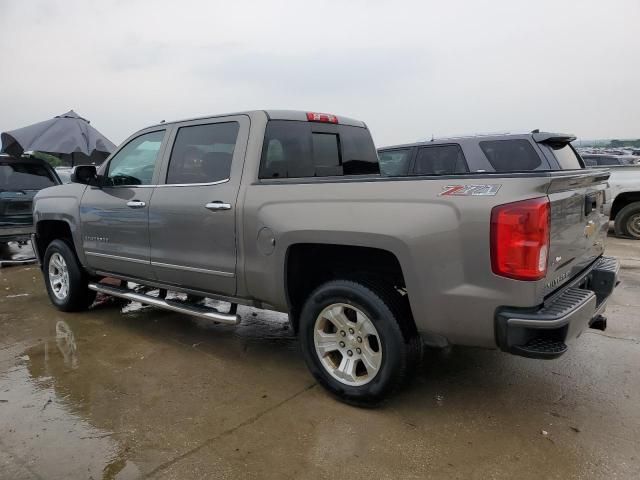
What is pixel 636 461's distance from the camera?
8.57 ft

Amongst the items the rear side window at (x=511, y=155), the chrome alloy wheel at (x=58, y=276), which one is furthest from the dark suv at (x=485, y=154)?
the chrome alloy wheel at (x=58, y=276)

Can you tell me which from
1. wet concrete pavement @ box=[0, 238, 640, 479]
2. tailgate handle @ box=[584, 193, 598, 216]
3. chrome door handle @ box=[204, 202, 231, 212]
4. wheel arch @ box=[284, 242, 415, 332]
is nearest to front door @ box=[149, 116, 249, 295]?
chrome door handle @ box=[204, 202, 231, 212]

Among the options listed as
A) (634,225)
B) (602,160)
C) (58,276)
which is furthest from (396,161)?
(602,160)

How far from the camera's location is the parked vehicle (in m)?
8.30

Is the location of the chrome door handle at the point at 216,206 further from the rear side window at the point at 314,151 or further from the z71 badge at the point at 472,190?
the z71 badge at the point at 472,190

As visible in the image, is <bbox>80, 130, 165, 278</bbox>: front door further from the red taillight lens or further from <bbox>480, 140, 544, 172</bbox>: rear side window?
<bbox>480, 140, 544, 172</bbox>: rear side window

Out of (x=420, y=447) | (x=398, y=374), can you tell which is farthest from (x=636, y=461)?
(x=398, y=374)

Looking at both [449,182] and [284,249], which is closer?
[449,182]

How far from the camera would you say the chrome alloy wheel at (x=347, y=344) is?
315 centimetres

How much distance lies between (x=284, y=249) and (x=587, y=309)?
186cm

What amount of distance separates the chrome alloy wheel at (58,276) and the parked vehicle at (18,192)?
307 centimetres

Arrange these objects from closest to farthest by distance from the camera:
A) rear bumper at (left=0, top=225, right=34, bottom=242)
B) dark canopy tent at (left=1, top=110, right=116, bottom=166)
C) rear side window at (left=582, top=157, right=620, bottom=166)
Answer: rear bumper at (left=0, top=225, right=34, bottom=242), dark canopy tent at (left=1, top=110, right=116, bottom=166), rear side window at (left=582, top=157, right=620, bottom=166)

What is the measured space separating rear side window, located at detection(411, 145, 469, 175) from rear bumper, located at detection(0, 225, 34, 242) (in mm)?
6306

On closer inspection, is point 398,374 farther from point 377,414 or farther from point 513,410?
point 513,410
